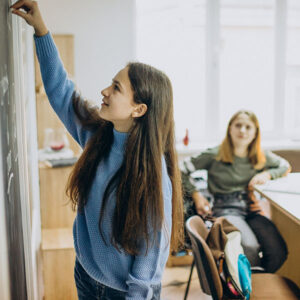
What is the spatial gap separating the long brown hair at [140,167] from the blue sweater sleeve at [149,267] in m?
0.03

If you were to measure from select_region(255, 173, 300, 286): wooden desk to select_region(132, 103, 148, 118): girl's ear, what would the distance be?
1.16 metres

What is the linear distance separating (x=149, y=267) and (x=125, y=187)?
0.77ft

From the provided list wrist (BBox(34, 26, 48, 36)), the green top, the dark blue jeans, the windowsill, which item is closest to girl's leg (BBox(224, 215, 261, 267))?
the green top

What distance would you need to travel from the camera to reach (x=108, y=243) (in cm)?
135

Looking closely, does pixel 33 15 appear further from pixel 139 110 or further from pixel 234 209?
pixel 234 209

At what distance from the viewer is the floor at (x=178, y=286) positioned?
2.98 m

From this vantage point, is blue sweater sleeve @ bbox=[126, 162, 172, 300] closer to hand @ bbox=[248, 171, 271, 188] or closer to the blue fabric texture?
the blue fabric texture

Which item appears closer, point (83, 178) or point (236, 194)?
point (83, 178)

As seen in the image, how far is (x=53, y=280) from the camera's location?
274 centimetres

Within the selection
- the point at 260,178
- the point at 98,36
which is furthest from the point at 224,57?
the point at 260,178

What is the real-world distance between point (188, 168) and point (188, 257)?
77cm

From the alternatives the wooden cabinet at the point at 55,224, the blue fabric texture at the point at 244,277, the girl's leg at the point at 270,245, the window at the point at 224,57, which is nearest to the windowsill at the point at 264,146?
the window at the point at 224,57

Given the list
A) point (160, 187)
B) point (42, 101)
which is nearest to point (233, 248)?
point (160, 187)

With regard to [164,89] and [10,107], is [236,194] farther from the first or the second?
[10,107]
